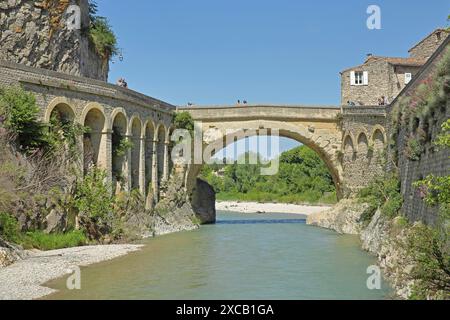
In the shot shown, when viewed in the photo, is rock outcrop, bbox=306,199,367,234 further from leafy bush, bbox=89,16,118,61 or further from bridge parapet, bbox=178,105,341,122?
leafy bush, bbox=89,16,118,61

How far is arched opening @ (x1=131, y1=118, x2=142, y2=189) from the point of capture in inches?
→ 1134

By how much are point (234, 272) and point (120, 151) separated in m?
12.2

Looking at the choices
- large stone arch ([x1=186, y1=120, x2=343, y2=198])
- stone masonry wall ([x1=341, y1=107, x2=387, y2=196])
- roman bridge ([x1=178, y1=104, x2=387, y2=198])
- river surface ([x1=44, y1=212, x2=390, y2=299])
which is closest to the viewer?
river surface ([x1=44, y1=212, x2=390, y2=299])

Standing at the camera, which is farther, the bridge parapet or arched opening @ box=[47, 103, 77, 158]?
the bridge parapet

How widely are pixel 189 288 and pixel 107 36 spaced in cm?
2352

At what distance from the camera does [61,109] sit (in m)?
22.9

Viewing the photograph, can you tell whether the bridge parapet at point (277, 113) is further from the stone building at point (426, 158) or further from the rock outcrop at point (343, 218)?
the stone building at point (426, 158)

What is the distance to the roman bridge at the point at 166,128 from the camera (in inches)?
955

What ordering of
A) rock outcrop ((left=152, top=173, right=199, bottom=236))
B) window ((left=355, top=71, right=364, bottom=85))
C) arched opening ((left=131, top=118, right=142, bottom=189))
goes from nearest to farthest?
arched opening ((left=131, top=118, right=142, bottom=189)), rock outcrop ((left=152, top=173, right=199, bottom=236)), window ((left=355, top=71, right=364, bottom=85))

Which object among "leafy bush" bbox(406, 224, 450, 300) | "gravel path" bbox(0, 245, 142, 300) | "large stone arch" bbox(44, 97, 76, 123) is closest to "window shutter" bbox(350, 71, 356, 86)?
"large stone arch" bbox(44, 97, 76, 123)

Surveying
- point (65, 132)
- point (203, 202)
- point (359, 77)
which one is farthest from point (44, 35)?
point (359, 77)

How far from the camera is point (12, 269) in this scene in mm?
15094

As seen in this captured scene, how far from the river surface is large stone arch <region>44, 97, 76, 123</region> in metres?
6.41
